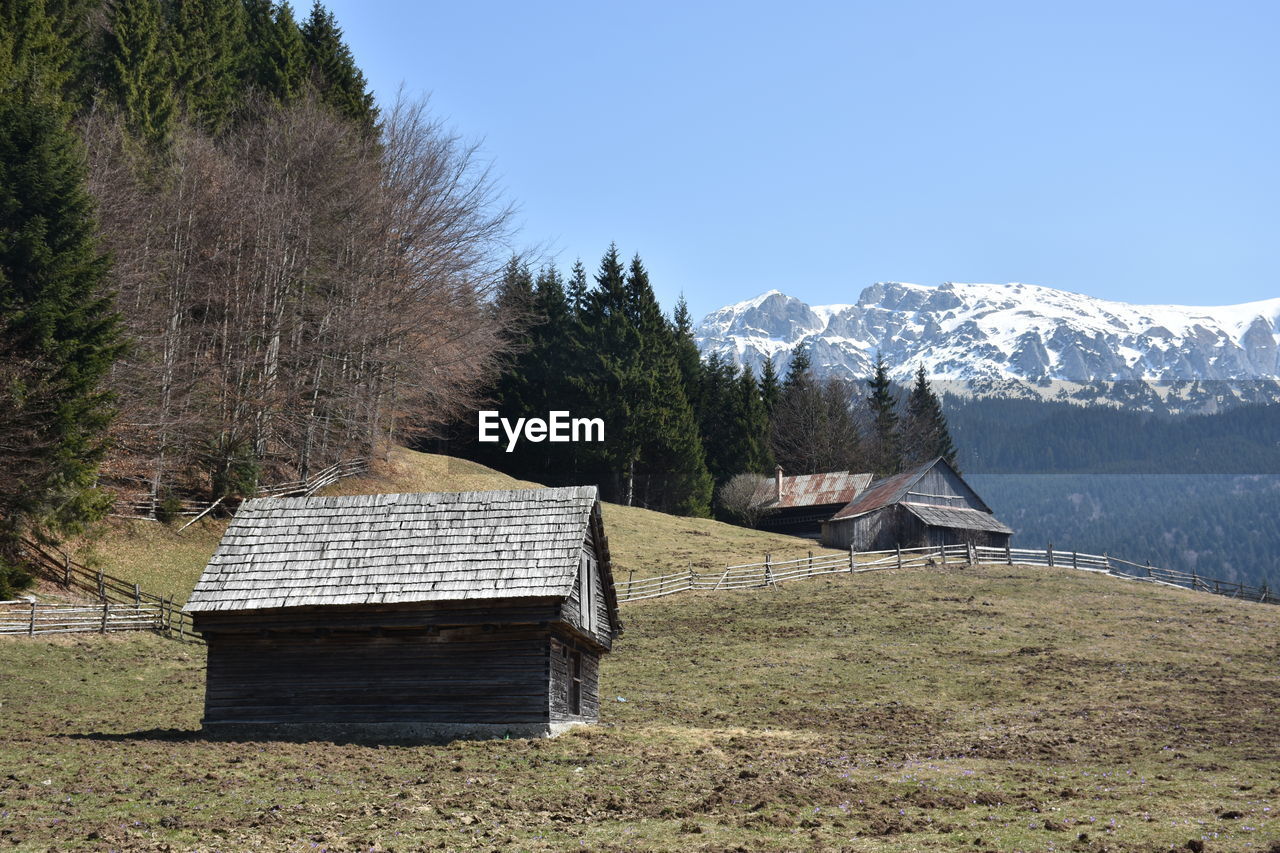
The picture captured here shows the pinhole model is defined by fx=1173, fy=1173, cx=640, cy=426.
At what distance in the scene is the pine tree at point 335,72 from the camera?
63875 mm

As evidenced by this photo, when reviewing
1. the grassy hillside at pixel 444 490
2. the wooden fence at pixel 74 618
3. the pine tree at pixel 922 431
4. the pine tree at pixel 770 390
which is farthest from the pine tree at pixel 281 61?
the pine tree at pixel 922 431

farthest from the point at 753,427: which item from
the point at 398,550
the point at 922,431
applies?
the point at 398,550

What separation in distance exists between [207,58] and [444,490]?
82.2 ft

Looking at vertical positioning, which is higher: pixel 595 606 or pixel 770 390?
pixel 770 390

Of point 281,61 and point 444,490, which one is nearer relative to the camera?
point 444,490

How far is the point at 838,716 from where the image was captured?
27.0 metres

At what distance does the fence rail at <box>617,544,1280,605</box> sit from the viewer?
48331mm

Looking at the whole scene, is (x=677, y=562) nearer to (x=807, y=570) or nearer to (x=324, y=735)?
(x=807, y=570)

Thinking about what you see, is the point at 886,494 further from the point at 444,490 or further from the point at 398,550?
the point at 398,550

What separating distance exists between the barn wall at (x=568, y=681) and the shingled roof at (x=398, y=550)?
1831mm

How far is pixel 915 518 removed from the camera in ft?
219

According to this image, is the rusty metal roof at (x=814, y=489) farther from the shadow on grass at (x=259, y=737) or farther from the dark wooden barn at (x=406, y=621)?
the shadow on grass at (x=259, y=737)

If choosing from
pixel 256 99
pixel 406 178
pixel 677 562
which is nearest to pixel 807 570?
pixel 677 562
